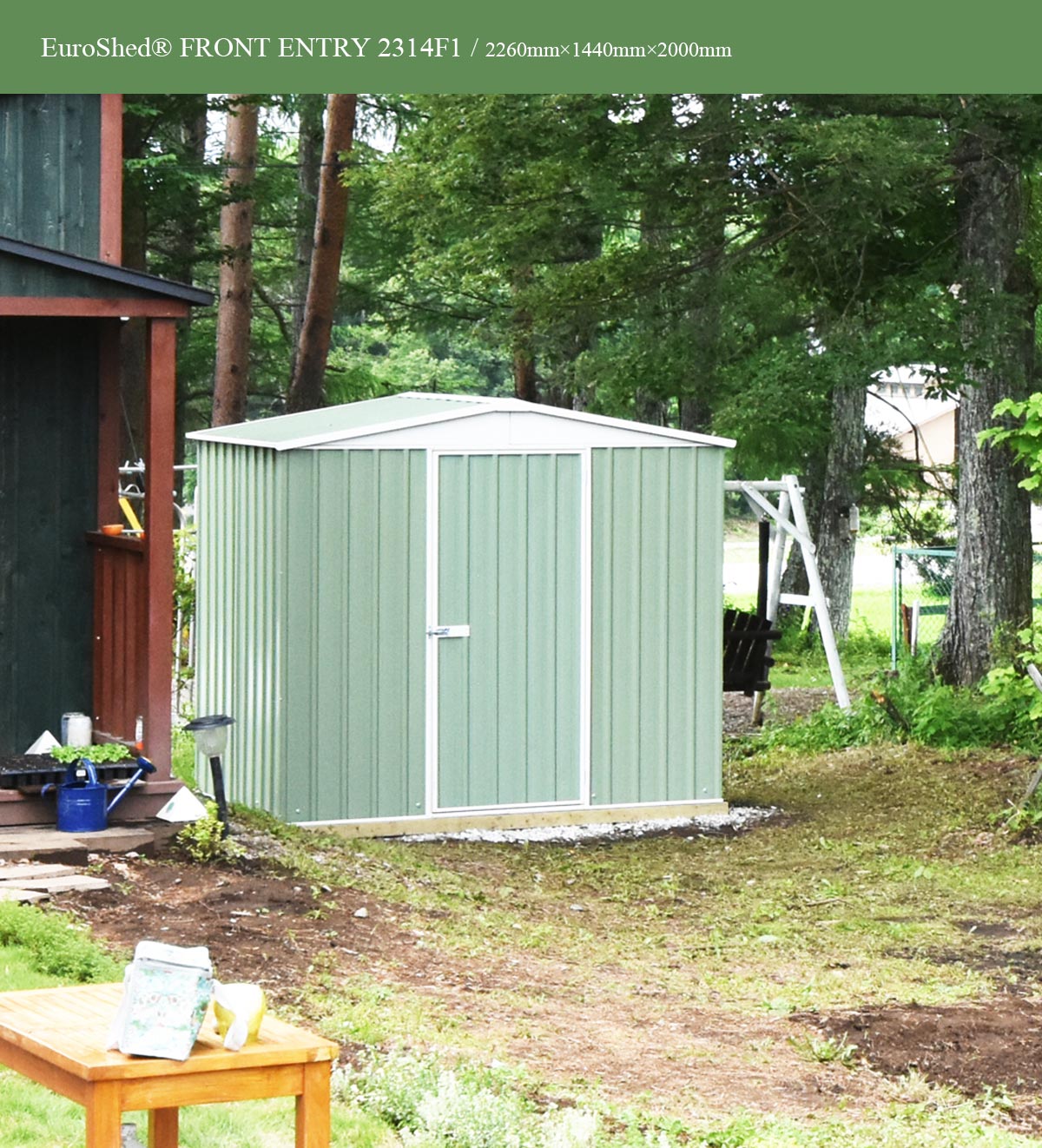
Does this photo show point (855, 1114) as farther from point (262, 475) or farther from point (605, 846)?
point (262, 475)

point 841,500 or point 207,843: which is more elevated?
point 841,500

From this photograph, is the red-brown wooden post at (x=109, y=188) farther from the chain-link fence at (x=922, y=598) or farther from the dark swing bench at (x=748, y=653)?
the chain-link fence at (x=922, y=598)

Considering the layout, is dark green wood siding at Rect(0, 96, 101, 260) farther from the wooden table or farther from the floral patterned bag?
the floral patterned bag

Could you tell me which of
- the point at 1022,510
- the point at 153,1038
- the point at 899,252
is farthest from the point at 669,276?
the point at 153,1038

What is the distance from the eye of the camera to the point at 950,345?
12328mm

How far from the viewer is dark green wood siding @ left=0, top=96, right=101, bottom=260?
8102mm

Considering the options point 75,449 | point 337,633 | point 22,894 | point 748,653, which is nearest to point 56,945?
point 22,894

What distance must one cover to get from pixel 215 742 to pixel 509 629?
260 cm

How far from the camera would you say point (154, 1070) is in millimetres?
3457

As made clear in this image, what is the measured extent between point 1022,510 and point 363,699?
19.4 feet

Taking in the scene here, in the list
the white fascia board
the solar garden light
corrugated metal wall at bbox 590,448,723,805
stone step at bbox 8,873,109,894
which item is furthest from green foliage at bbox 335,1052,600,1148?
corrugated metal wall at bbox 590,448,723,805

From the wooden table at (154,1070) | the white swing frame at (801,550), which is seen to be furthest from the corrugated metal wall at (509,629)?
the wooden table at (154,1070)

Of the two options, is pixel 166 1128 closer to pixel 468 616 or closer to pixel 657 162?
pixel 468 616

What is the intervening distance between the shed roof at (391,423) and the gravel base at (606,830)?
2.23 meters
